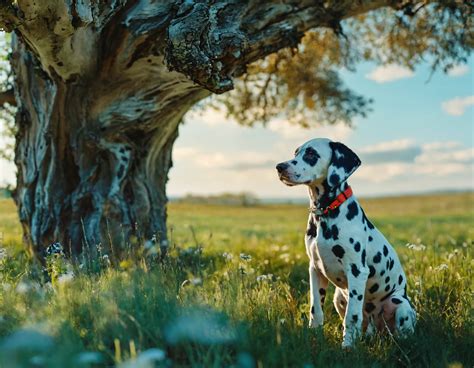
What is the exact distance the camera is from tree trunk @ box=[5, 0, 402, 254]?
28.9 ft

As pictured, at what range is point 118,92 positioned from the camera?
10.8 metres

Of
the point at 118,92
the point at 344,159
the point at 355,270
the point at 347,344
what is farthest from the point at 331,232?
the point at 118,92

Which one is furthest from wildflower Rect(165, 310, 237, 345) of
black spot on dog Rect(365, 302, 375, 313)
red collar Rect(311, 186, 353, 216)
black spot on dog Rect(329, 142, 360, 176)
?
black spot on dog Rect(365, 302, 375, 313)

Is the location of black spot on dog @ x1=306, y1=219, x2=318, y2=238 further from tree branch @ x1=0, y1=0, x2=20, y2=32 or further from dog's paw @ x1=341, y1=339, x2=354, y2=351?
tree branch @ x1=0, y1=0, x2=20, y2=32

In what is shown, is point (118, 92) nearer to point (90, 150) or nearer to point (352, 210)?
point (90, 150)

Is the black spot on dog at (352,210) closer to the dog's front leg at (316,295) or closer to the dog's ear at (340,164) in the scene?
the dog's ear at (340,164)

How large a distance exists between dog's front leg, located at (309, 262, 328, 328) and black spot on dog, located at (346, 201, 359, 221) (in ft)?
2.56

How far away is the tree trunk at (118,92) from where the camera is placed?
8.80 metres

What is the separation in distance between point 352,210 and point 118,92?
5.62 metres

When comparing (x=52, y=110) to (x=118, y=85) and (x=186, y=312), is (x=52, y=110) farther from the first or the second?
(x=186, y=312)

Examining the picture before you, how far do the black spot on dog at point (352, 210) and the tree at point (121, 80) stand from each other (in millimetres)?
3029

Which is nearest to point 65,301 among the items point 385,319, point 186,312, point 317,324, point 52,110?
point 186,312

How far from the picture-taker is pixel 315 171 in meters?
6.68

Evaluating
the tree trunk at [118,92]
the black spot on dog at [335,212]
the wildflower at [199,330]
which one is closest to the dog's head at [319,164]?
the black spot on dog at [335,212]
